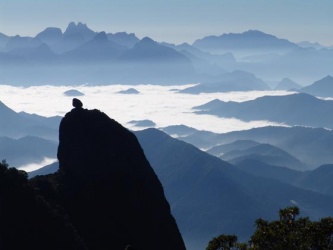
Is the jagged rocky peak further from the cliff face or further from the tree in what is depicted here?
the tree

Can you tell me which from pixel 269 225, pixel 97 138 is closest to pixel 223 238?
pixel 269 225

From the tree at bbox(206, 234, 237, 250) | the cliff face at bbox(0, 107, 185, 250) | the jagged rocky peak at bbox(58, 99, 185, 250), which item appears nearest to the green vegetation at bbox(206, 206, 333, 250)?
the tree at bbox(206, 234, 237, 250)

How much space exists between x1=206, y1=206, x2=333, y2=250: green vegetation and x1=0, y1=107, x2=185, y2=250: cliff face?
30.9 meters

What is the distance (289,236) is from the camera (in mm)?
56562

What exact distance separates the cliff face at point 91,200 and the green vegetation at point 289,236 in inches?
1215


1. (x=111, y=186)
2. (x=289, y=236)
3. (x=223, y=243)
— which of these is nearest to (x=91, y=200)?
(x=111, y=186)

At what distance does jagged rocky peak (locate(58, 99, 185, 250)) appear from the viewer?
9388 centimetres

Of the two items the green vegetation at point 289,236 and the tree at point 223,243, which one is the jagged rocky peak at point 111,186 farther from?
the green vegetation at point 289,236

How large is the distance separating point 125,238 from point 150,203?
10.3m

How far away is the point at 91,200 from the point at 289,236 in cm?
4419

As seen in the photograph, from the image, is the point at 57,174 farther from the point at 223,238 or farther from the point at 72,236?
the point at 223,238

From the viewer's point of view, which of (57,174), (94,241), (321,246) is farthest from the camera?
(57,174)

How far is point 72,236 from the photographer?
8356cm

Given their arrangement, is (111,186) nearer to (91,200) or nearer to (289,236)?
(91,200)
